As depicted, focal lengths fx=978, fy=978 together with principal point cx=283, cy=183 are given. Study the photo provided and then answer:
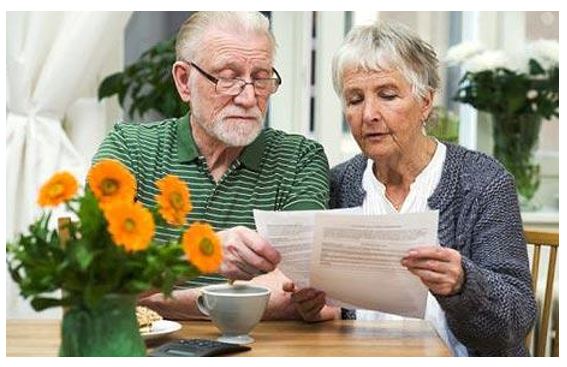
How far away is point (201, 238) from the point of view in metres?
1.08

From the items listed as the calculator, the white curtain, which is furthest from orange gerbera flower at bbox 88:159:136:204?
the white curtain

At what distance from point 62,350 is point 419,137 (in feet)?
3.41

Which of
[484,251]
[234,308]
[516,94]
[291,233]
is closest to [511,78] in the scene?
[516,94]

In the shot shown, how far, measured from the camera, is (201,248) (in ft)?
3.53

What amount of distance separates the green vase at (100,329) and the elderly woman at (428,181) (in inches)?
30.4

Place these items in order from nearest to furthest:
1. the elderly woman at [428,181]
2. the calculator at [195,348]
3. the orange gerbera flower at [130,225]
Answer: the orange gerbera flower at [130,225]
the calculator at [195,348]
the elderly woman at [428,181]

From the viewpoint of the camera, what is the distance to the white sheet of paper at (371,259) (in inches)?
57.2

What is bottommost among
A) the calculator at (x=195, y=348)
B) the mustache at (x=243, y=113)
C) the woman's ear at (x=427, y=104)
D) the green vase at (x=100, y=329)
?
the calculator at (x=195, y=348)

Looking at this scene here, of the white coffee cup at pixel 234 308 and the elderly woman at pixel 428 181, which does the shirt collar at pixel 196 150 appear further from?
the white coffee cup at pixel 234 308

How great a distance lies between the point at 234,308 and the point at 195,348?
10 cm

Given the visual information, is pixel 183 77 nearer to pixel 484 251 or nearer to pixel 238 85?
pixel 238 85

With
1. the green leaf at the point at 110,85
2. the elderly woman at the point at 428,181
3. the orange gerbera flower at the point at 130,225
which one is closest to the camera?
the orange gerbera flower at the point at 130,225

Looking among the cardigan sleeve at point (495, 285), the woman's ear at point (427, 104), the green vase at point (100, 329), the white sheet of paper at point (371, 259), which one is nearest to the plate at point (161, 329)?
the white sheet of paper at point (371, 259)

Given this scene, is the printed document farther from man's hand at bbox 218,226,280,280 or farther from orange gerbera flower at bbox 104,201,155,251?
orange gerbera flower at bbox 104,201,155,251
